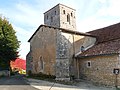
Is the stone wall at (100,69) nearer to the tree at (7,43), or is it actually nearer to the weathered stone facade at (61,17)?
the tree at (7,43)

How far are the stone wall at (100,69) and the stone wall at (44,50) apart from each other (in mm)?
4426

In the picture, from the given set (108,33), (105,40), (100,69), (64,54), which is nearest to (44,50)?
(64,54)

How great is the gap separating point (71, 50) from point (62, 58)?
2.27 m

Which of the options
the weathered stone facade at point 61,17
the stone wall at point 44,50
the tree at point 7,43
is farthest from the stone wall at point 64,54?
the weathered stone facade at point 61,17

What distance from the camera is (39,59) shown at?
31.8 metres

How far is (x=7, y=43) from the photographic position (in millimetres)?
37750

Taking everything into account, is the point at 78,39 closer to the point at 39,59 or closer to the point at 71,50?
the point at 71,50

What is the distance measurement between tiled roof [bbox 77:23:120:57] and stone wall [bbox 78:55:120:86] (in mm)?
739

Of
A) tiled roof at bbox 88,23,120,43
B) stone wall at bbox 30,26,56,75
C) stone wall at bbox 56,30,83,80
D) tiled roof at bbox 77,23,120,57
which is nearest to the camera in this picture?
tiled roof at bbox 77,23,120,57

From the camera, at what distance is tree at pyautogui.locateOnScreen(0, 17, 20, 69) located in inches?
1470

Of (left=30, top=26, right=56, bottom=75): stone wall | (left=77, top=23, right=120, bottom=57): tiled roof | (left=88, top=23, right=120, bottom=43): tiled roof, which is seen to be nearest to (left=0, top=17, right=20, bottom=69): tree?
(left=30, top=26, right=56, bottom=75): stone wall

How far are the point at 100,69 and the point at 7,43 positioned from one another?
20.9 meters

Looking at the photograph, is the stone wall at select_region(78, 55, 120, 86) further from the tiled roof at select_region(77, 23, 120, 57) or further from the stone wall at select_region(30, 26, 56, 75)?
the stone wall at select_region(30, 26, 56, 75)

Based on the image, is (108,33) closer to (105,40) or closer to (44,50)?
(105,40)
